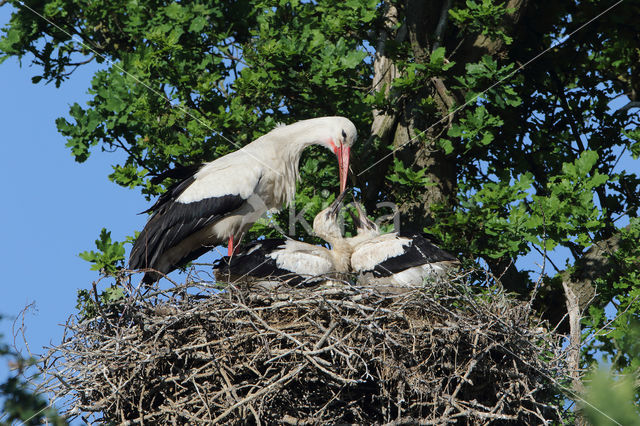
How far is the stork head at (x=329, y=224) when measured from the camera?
6617mm

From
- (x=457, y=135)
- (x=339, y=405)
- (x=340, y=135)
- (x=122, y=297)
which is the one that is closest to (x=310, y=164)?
(x=340, y=135)

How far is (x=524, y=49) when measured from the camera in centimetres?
884

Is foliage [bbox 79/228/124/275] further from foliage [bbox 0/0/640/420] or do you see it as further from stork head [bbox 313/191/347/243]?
stork head [bbox 313/191/347/243]

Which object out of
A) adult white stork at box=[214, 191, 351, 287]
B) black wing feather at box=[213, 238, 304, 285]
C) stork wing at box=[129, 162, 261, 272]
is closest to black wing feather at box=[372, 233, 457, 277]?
adult white stork at box=[214, 191, 351, 287]

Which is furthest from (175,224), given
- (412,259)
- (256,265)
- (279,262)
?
(412,259)

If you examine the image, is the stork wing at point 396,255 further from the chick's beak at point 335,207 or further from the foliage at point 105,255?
the foliage at point 105,255

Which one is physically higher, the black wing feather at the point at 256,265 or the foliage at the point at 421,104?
the foliage at the point at 421,104

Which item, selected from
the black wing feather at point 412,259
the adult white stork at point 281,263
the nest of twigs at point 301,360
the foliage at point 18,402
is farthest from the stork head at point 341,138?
the foliage at point 18,402

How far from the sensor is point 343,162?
718 cm

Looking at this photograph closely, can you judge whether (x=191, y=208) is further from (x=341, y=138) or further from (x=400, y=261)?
(x=400, y=261)

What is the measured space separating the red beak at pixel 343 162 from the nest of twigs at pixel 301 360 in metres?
2.13

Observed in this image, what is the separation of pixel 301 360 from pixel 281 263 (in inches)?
49.0

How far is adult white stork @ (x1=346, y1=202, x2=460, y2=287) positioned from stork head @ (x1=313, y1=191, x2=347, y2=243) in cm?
57

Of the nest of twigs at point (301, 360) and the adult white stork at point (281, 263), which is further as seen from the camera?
the adult white stork at point (281, 263)
